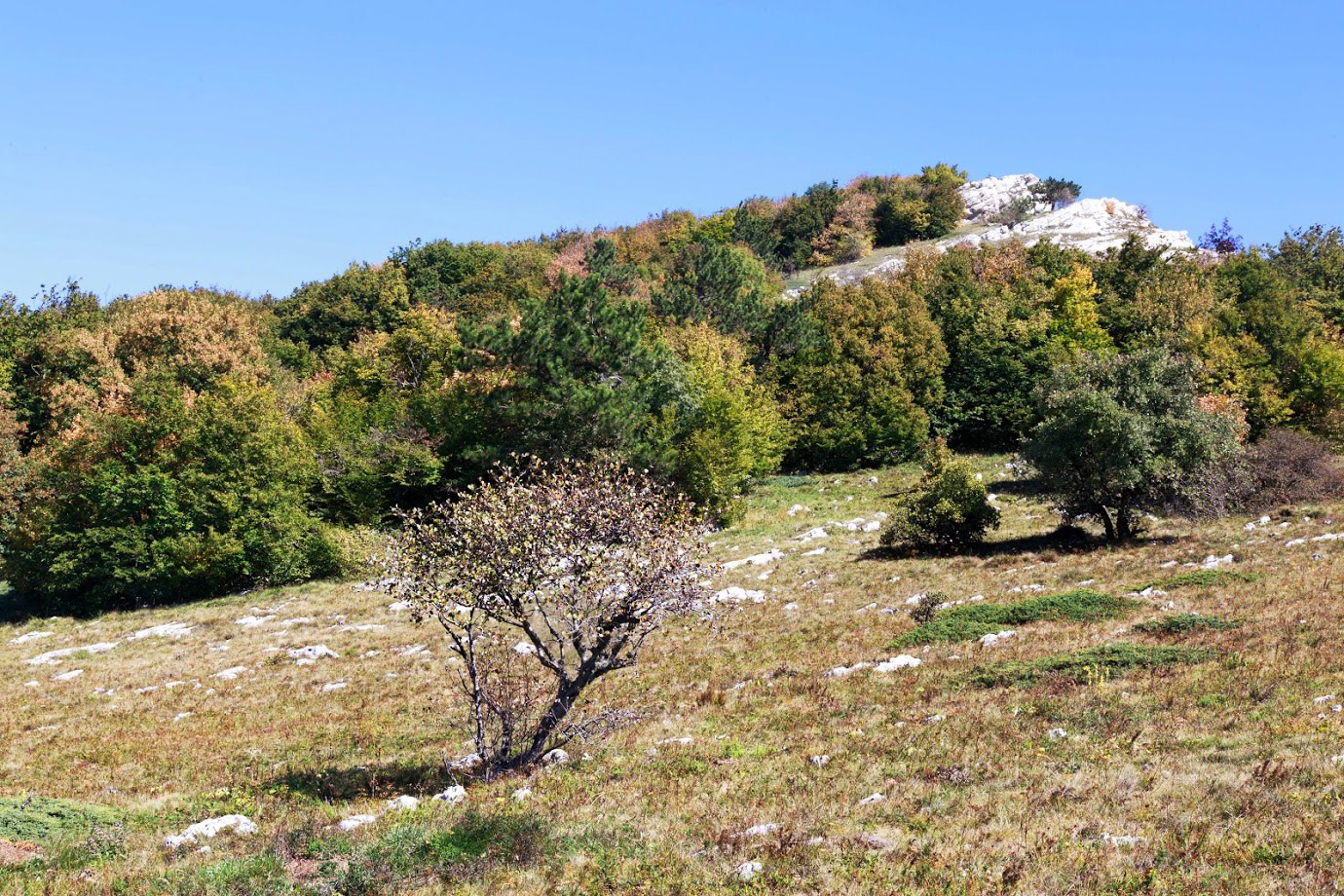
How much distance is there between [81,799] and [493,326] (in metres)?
39.2

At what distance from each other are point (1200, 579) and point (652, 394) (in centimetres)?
3387

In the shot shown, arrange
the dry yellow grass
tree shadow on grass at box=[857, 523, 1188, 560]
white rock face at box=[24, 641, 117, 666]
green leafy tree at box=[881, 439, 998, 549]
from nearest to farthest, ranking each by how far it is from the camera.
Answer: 1. the dry yellow grass
2. white rock face at box=[24, 641, 117, 666]
3. tree shadow on grass at box=[857, 523, 1188, 560]
4. green leafy tree at box=[881, 439, 998, 549]

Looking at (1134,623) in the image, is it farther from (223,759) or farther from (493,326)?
→ (493,326)

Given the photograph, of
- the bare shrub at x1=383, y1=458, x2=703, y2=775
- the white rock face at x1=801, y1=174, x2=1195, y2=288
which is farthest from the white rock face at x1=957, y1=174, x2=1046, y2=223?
the bare shrub at x1=383, y1=458, x2=703, y2=775

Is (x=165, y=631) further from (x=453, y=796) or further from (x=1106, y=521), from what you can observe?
(x=1106, y=521)

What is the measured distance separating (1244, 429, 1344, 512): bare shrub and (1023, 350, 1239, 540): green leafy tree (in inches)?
184

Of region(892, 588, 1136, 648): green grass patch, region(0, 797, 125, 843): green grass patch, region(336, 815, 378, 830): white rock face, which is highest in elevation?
region(0, 797, 125, 843): green grass patch

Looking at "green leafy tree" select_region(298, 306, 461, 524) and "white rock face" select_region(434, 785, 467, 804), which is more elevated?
"green leafy tree" select_region(298, 306, 461, 524)

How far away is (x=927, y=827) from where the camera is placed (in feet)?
35.3

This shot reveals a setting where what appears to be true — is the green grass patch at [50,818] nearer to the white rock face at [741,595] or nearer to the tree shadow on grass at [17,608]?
the white rock face at [741,595]

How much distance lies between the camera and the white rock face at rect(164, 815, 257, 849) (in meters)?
12.3

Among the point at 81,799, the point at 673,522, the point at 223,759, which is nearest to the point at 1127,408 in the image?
the point at 673,522

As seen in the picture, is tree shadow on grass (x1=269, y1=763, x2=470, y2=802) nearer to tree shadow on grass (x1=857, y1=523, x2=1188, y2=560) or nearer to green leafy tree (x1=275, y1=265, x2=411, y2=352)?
tree shadow on grass (x1=857, y1=523, x2=1188, y2=560)

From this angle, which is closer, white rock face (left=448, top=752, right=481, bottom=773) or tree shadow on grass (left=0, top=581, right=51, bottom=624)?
white rock face (left=448, top=752, right=481, bottom=773)
